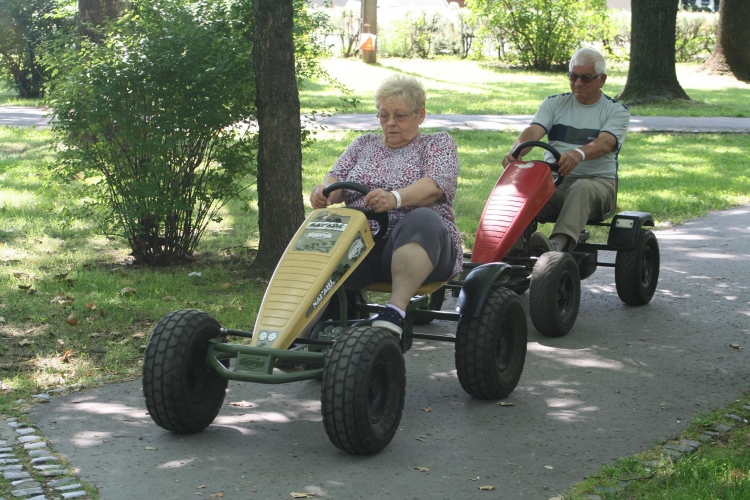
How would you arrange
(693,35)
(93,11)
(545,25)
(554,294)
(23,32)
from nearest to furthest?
(554,294) → (93,11) → (23,32) → (545,25) → (693,35)

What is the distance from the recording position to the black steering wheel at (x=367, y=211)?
509cm

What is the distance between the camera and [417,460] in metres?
4.45

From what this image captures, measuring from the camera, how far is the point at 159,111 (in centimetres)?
760

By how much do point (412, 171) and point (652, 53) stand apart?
1582 cm

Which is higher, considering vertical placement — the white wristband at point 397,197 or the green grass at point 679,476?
the white wristband at point 397,197

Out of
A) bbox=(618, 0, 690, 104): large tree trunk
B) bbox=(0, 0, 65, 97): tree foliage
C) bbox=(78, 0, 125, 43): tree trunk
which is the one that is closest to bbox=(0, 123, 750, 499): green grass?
bbox=(78, 0, 125, 43): tree trunk

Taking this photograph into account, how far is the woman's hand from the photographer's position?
4992 millimetres

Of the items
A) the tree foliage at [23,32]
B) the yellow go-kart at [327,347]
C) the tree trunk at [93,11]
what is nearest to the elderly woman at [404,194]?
the yellow go-kart at [327,347]

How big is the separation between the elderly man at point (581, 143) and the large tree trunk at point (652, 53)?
1281 centimetres

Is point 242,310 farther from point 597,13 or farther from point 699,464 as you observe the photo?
point 597,13

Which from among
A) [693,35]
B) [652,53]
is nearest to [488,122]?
[652,53]

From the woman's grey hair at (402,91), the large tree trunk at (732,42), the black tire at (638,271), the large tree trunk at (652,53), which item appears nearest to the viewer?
the woman's grey hair at (402,91)

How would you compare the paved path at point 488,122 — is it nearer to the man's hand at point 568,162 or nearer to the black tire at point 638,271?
the black tire at point 638,271

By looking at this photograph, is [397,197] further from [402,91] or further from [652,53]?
[652,53]
